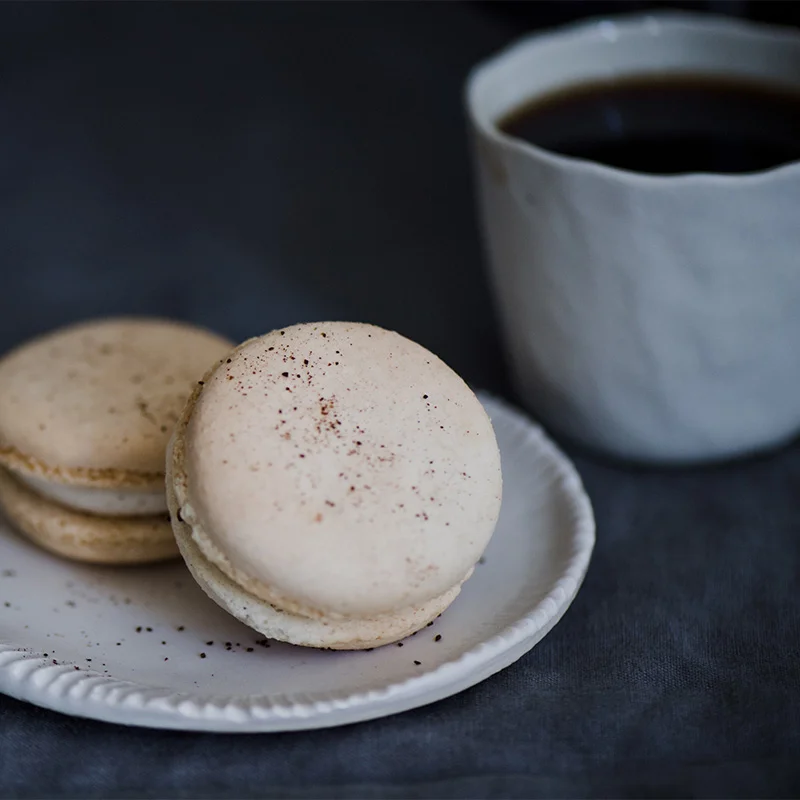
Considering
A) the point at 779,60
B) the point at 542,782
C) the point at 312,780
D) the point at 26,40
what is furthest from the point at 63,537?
the point at 26,40

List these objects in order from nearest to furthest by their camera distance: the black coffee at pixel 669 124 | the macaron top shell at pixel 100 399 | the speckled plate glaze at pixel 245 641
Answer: the speckled plate glaze at pixel 245 641 → the macaron top shell at pixel 100 399 → the black coffee at pixel 669 124

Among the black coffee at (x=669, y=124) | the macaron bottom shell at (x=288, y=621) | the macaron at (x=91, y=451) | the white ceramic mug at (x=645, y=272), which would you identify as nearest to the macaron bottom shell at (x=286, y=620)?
the macaron bottom shell at (x=288, y=621)

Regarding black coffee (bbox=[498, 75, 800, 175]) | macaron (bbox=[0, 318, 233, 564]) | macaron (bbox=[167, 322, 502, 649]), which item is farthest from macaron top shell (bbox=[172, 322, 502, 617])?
black coffee (bbox=[498, 75, 800, 175])

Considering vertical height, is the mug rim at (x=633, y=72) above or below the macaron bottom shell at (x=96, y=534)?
above

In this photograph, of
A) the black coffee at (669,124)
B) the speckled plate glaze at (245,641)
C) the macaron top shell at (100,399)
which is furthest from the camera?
the black coffee at (669,124)

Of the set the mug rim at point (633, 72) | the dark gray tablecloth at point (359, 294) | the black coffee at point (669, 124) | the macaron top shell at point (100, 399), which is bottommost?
the dark gray tablecloth at point (359, 294)

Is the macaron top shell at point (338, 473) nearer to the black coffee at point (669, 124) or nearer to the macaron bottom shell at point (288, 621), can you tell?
the macaron bottom shell at point (288, 621)

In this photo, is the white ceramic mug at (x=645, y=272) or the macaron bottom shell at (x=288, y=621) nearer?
the macaron bottom shell at (x=288, y=621)
